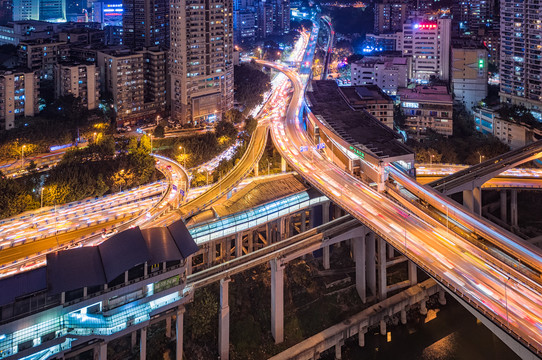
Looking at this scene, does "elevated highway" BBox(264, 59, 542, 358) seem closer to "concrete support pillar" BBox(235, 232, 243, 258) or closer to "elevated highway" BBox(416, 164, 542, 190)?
"concrete support pillar" BBox(235, 232, 243, 258)

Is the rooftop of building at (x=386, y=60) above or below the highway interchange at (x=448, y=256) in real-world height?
above

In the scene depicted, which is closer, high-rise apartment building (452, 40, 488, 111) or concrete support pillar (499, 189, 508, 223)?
concrete support pillar (499, 189, 508, 223)

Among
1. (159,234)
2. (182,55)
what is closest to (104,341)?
(159,234)

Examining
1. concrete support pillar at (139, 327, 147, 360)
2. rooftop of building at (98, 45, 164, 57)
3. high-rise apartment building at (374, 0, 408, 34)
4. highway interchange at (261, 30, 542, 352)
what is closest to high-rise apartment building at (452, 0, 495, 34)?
high-rise apartment building at (374, 0, 408, 34)

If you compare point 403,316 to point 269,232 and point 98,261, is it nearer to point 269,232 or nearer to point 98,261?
point 269,232

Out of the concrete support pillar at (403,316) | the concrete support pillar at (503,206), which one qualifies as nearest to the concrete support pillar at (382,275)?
the concrete support pillar at (403,316)

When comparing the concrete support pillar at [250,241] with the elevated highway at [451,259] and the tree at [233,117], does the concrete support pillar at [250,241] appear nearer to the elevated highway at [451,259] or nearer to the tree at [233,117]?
the elevated highway at [451,259]
